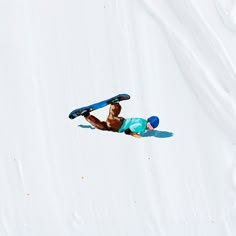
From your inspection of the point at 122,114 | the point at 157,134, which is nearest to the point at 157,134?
the point at 157,134

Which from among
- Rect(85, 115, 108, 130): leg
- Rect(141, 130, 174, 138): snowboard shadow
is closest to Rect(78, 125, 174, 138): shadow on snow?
Rect(141, 130, 174, 138): snowboard shadow

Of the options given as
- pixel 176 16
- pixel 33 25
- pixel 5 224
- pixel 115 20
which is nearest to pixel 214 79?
pixel 176 16

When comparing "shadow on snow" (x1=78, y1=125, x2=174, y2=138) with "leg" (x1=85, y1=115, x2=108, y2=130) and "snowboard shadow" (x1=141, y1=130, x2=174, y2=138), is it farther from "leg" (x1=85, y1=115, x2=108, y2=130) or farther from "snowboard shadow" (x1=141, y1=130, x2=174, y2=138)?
"leg" (x1=85, y1=115, x2=108, y2=130)

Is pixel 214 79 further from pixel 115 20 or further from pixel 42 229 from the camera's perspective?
pixel 42 229

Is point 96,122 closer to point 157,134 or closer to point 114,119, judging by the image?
point 114,119

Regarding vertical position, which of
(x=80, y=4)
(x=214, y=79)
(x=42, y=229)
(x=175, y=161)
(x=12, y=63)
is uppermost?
(x=80, y=4)

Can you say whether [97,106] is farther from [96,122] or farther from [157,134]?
[157,134]

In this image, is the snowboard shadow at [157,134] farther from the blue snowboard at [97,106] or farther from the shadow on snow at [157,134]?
the blue snowboard at [97,106]
